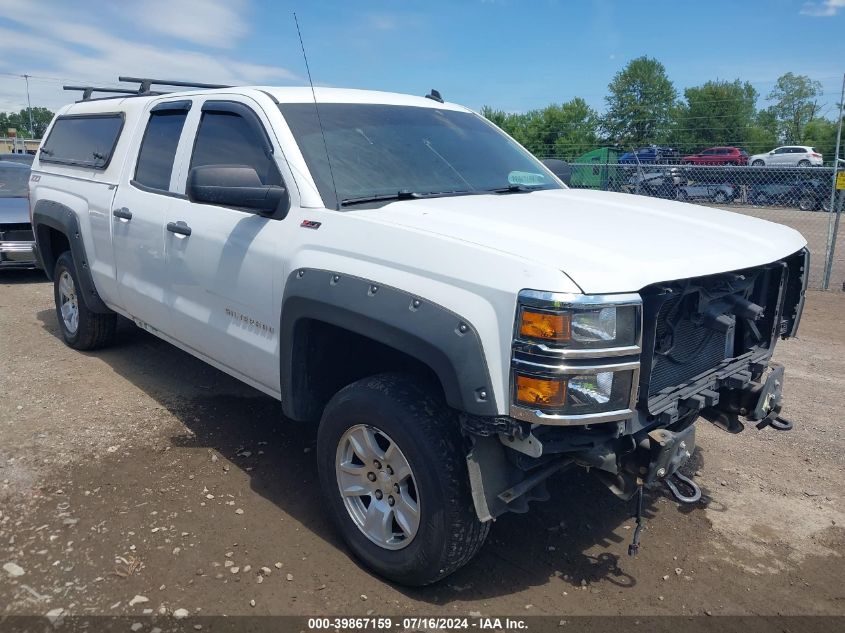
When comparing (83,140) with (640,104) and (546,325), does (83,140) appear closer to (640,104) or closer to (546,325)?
(546,325)

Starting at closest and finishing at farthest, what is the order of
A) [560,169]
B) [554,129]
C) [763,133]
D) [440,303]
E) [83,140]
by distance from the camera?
[440,303], [560,169], [83,140], [763,133], [554,129]

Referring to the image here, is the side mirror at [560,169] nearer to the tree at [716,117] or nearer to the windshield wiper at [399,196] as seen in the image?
the windshield wiper at [399,196]

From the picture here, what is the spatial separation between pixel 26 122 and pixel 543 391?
7548 cm

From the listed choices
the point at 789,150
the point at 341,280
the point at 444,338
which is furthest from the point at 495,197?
the point at 789,150

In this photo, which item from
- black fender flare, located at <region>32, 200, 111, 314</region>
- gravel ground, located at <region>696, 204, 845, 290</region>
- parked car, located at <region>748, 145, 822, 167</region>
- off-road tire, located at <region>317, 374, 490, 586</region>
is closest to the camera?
off-road tire, located at <region>317, 374, 490, 586</region>

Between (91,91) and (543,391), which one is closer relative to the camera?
(543,391)

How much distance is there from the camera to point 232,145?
Result: 13.2ft

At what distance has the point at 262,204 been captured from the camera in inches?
134

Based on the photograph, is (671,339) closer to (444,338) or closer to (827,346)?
(444,338)

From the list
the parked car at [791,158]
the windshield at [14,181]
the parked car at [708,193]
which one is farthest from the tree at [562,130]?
the windshield at [14,181]

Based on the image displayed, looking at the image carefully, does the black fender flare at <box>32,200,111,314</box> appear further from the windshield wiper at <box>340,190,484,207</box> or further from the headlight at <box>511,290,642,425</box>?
the headlight at <box>511,290,642,425</box>

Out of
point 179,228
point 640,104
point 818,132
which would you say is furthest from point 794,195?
point 640,104

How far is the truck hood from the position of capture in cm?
259

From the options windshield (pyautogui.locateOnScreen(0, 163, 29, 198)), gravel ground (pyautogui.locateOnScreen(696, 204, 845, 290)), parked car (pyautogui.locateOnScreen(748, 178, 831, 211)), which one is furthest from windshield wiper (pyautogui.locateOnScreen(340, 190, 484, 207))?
parked car (pyautogui.locateOnScreen(748, 178, 831, 211))
